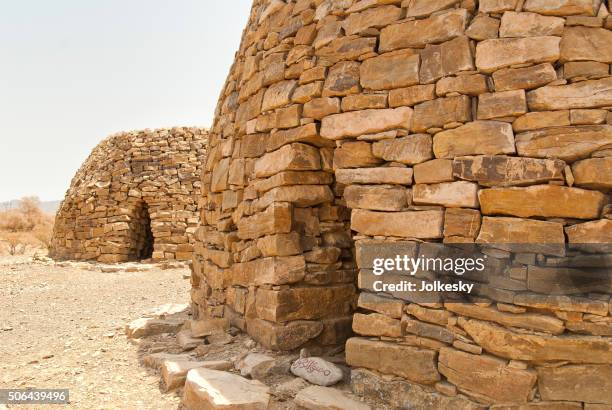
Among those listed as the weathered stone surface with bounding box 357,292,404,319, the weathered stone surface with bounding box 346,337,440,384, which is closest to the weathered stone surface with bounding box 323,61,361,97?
the weathered stone surface with bounding box 357,292,404,319

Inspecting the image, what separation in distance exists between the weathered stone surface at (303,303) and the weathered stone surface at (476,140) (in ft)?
4.95

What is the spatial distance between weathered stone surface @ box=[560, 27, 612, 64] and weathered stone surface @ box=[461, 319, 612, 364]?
5.10ft

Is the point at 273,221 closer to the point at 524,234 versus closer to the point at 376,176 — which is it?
the point at 376,176

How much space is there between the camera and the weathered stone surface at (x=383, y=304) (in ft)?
9.78

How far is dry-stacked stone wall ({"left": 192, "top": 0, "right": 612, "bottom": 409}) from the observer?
254cm

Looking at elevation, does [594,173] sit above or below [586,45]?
below

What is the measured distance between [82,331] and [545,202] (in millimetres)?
5161

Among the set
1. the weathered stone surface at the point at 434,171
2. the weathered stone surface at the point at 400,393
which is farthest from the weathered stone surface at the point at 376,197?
the weathered stone surface at the point at 400,393

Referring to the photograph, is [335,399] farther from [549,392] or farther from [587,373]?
[587,373]

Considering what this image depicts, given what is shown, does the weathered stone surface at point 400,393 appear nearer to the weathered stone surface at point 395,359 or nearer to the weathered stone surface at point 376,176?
the weathered stone surface at point 395,359

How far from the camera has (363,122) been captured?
3.22 m

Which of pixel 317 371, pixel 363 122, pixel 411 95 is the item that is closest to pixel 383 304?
pixel 317 371

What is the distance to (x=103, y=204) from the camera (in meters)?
12.6

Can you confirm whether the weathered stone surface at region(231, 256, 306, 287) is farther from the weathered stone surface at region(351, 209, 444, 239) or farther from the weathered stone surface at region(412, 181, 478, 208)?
the weathered stone surface at region(412, 181, 478, 208)
